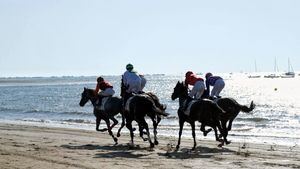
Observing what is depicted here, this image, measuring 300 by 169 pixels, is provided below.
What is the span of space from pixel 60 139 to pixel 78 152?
5.79m

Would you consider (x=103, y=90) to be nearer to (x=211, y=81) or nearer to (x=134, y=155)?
(x=211, y=81)

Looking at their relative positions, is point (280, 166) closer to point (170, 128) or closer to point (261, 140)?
point (261, 140)

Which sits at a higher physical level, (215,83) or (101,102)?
(215,83)

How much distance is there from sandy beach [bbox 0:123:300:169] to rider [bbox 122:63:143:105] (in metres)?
1.98

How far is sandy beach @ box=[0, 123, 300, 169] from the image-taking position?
1494cm

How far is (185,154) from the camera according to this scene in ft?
57.6

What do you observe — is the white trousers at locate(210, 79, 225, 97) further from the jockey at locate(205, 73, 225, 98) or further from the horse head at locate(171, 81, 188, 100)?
the horse head at locate(171, 81, 188, 100)

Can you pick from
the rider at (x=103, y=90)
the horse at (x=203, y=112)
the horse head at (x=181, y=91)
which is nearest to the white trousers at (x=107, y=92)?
the rider at (x=103, y=90)

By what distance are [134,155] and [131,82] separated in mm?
3396

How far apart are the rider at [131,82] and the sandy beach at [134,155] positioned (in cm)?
198

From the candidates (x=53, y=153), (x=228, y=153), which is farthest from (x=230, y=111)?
(x=53, y=153)

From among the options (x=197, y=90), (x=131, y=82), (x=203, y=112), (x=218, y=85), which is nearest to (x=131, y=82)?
(x=131, y=82)

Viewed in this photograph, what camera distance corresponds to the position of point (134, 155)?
56.4 ft

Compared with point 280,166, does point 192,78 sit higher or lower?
higher
